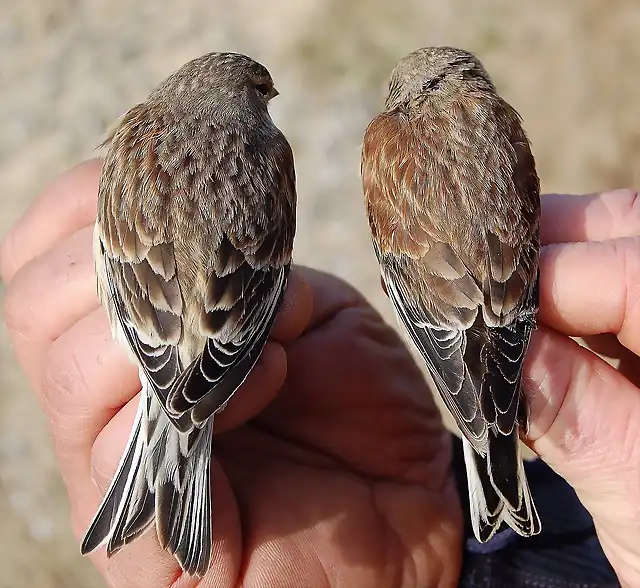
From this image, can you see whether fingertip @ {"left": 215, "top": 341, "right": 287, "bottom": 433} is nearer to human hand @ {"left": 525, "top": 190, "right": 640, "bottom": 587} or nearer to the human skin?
the human skin

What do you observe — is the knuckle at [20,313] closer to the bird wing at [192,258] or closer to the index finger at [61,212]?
the index finger at [61,212]

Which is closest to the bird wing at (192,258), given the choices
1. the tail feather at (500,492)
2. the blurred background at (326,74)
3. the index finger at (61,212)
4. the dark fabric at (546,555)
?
the index finger at (61,212)

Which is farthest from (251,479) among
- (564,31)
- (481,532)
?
(564,31)

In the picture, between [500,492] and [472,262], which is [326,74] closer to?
[472,262]

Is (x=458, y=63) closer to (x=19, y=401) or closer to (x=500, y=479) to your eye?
(x=500, y=479)

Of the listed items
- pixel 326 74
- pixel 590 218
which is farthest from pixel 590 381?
pixel 326 74
